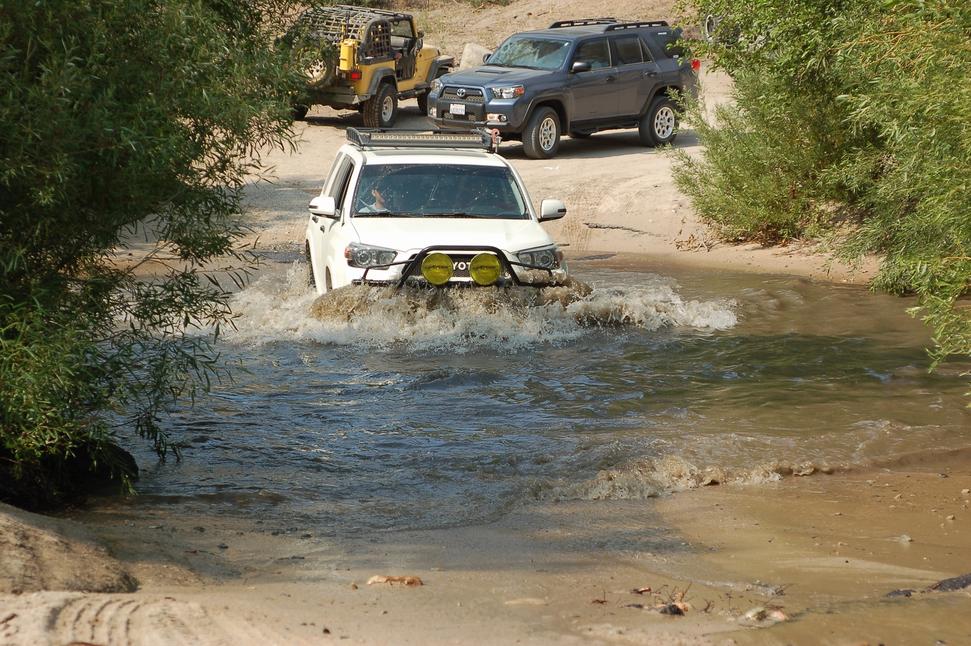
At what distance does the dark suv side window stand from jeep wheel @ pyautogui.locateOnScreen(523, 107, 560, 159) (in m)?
1.95

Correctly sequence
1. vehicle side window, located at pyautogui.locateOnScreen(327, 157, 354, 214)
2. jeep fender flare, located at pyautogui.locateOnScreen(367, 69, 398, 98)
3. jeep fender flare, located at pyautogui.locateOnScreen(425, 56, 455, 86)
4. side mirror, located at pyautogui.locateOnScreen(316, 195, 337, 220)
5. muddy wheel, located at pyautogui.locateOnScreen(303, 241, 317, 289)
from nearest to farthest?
side mirror, located at pyautogui.locateOnScreen(316, 195, 337, 220) → vehicle side window, located at pyautogui.locateOnScreen(327, 157, 354, 214) → muddy wheel, located at pyautogui.locateOnScreen(303, 241, 317, 289) → jeep fender flare, located at pyautogui.locateOnScreen(367, 69, 398, 98) → jeep fender flare, located at pyautogui.locateOnScreen(425, 56, 455, 86)

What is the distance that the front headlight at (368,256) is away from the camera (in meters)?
10.2

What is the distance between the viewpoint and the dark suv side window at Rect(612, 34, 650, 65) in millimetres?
21781

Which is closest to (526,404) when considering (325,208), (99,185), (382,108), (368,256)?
(368,256)

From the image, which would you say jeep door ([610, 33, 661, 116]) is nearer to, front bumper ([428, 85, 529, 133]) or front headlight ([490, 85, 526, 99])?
front headlight ([490, 85, 526, 99])

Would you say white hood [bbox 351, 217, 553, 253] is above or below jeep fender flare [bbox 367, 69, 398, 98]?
below

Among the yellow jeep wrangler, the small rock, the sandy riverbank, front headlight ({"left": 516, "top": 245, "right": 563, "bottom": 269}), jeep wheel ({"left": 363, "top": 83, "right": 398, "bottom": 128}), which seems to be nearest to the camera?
the sandy riverbank

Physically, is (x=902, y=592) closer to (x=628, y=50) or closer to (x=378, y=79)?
(x=628, y=50)

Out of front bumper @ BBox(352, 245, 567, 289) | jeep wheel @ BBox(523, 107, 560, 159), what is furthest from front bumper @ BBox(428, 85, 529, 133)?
front bumper @ BBox(352, 245, 567, 289)

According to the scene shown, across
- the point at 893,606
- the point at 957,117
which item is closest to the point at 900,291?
the point at 957,117

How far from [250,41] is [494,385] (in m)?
3.40

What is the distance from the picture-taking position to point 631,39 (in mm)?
21969

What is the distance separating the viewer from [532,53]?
2164cm

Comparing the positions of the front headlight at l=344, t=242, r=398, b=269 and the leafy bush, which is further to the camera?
the front headlight at l=344, t=242, r=398, b=269
